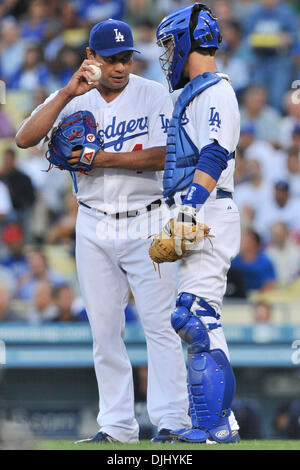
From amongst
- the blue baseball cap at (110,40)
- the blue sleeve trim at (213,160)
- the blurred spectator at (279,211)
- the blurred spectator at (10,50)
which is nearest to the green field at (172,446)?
the blue sleeve trim at (213,160)

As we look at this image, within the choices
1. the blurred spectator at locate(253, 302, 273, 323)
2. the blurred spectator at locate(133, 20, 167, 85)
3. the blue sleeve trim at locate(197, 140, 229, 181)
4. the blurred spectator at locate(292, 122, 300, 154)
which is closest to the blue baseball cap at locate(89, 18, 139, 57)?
the blue sleeve trim at locate(197, 140, 229, 181)

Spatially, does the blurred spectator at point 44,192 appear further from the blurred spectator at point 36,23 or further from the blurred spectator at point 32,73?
the blurred spectator at point 36,23

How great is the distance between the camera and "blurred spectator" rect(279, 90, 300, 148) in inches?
457

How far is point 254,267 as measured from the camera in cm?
984

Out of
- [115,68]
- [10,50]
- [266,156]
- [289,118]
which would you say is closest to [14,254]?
[266,156]

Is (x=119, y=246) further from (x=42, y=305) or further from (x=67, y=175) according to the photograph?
(x=67, y=175)

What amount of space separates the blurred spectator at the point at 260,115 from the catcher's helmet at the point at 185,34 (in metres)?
6.94

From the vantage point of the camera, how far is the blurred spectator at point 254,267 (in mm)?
9781

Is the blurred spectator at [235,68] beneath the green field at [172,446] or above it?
above

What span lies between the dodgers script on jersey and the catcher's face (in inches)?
5.0

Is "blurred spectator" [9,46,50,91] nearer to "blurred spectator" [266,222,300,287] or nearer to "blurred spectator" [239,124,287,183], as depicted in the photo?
"blurred spectator" [239,124,287,183]

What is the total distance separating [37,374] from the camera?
902 cm

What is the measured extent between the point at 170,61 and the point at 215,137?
0.65 metres
